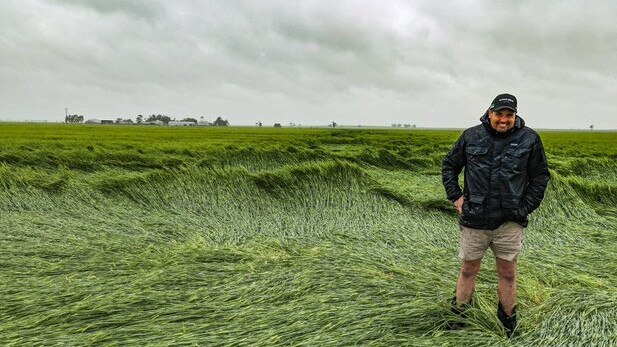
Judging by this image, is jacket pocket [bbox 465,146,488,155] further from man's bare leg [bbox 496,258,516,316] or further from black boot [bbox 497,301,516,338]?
black boot [bbox 497,301,516,338]

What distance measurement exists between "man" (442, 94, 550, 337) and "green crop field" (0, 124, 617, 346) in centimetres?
49

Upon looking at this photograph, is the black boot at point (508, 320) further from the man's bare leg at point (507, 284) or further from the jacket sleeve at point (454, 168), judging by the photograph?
the jacket sleeve at point (454, 168)

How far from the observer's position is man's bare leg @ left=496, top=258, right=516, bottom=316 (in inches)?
119

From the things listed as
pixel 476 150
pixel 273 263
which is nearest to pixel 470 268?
pixel 476 150

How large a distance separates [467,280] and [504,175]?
848 millimetres

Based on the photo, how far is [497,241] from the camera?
296cm

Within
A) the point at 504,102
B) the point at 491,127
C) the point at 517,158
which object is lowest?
the point at 517,158

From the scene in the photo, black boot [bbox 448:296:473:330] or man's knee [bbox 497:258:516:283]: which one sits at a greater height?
man's knee [bbox 497:258:516:283]

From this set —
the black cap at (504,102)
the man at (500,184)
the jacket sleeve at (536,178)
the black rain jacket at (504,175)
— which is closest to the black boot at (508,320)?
the man at (500,184)

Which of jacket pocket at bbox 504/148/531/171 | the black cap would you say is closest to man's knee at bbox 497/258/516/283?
jacket pocket at bbox 504/148/531/171

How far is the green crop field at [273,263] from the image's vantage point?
3.01 m

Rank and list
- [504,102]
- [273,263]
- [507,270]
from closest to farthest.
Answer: [504,102] < [507,270] < [273,263]

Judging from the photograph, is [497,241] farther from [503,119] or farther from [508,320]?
[503,119]

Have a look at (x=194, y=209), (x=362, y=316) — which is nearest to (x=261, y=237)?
(x=194, y=209)
